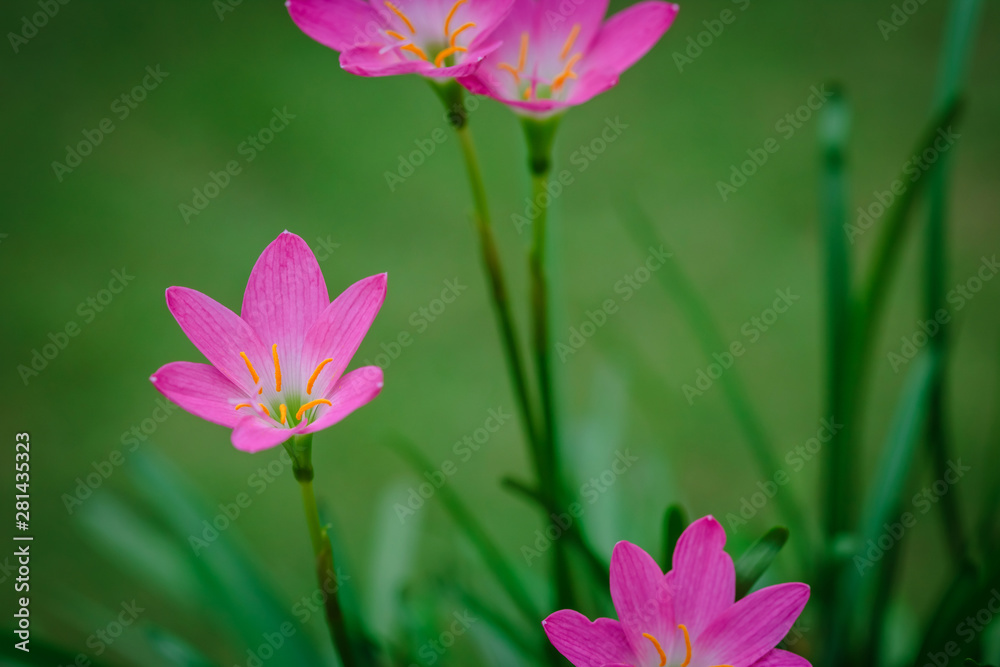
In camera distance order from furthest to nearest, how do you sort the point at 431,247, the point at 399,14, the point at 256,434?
the point at 431,247 → the point at 399,14 → the point at 256,434

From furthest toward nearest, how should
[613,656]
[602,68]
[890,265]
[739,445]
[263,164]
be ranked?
[263,164] < [739,445] < [890,265] < [602,68] < [613,656]

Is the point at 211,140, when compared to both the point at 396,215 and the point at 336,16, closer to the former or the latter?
the point at 396,215

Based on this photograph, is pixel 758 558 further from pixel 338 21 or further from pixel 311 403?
pixel 338 21

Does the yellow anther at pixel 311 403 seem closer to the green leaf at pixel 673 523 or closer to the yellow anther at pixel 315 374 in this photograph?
the yellow anther at pixel 315 374

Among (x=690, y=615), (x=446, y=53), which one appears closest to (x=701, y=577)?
(x=690, y=615)

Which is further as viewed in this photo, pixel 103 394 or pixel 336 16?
pixel 103 394

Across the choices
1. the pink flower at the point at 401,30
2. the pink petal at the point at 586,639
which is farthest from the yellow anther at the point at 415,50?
the pink petal at the point at 586,639

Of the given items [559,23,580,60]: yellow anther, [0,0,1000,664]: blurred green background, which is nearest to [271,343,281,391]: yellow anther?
[559,23,580,60]: yellow anther

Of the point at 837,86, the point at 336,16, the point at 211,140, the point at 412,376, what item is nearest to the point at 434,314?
the point at 412,376
